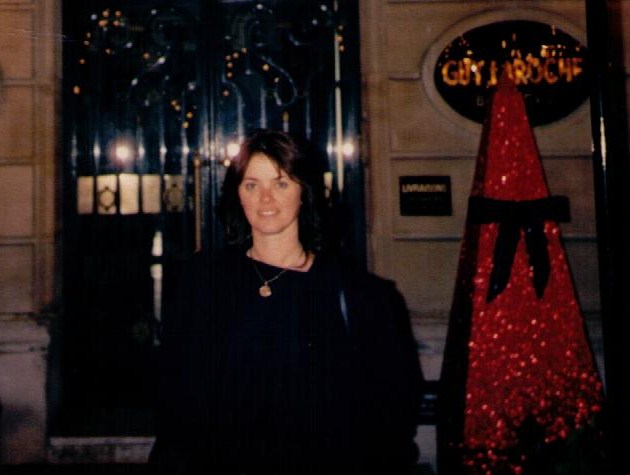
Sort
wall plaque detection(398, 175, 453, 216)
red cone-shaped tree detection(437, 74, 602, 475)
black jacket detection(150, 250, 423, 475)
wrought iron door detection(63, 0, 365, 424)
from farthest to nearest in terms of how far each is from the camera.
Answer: wrought iron door detection(63, 0, 365, 424) → wall plaque detection(398, 175, 453, 216) → red cone-shaped tree detection(437, 74, 602, 475) → black jacket detection(150, 250, 423, 475)

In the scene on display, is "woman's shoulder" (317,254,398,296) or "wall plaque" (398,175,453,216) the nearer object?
"woman's shoulder" (317,254,398,296)

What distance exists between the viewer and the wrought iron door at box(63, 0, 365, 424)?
4645 mm

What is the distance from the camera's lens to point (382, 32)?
4.29 m

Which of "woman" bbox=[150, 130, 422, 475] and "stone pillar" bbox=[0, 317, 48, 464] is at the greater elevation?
"woman" bbox=[150, 130, 422, 475]

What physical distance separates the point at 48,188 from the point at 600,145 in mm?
4088

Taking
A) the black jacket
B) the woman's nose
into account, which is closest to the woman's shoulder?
the black jacket

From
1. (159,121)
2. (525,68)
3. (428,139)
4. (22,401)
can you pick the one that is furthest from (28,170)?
(525,68)

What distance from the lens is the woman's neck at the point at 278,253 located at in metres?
2.16

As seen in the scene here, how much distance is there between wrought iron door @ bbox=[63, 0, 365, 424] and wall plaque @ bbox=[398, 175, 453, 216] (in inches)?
34.3

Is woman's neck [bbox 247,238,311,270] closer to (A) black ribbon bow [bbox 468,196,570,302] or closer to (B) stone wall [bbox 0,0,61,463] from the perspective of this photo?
(A) black ribbon bow [bbox 468,196,570,302]

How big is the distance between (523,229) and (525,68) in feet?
5.68

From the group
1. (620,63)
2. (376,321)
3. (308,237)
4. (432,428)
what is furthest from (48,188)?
(620,63)

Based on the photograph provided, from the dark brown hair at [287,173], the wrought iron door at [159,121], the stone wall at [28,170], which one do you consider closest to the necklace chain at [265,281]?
the dark brown hair at [287,173]

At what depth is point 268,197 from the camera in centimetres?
212
